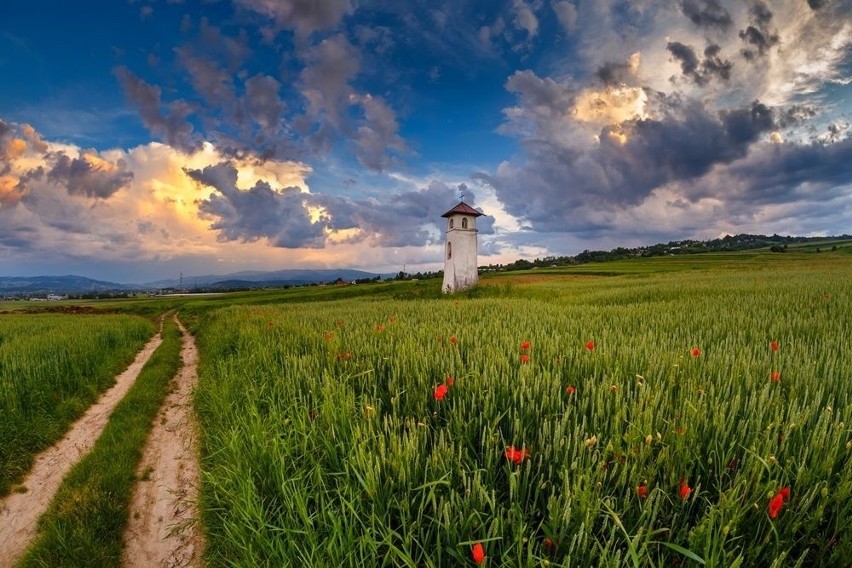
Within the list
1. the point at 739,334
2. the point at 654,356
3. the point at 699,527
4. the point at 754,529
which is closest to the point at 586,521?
the point at 699,527

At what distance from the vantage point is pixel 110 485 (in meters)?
6.08

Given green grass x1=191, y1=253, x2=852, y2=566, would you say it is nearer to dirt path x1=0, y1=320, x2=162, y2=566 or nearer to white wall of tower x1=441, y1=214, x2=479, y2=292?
dirt path x1=0, y1=320, x2=162, y2=566

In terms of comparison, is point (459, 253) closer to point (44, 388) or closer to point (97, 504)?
point (44, 388)

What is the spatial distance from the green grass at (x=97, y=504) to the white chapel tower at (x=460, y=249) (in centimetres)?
3525

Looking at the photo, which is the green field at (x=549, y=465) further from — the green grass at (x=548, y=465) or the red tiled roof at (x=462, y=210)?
the red tiled roof at (x=462, y=210)

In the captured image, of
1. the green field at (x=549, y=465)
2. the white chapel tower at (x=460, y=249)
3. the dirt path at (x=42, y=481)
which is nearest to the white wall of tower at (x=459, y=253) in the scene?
the white chapel tower at (x=460, y=249)

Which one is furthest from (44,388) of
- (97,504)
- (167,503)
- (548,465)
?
(548,465)

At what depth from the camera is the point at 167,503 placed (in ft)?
19.1

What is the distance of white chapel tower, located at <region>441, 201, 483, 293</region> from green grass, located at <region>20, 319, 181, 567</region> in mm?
35248

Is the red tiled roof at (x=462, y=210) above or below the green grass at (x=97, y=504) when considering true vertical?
above

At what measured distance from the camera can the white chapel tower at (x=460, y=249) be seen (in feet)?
141

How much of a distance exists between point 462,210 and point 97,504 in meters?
40.3

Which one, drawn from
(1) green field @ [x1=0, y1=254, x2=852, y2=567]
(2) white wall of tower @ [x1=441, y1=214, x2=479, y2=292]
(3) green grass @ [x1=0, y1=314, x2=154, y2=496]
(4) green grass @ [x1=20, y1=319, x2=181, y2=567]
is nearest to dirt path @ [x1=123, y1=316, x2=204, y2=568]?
(4) green grass @ [x1=20, y1=319, x2=181, y2=567]

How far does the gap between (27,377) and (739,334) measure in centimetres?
1573
